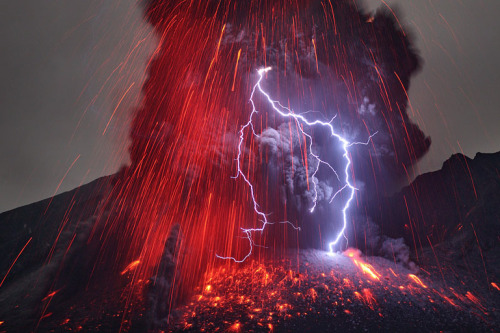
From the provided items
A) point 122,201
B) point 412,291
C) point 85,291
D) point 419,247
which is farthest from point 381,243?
point 122,201

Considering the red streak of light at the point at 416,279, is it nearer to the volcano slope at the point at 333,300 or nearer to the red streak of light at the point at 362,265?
the volcano slope at the point at 333,300

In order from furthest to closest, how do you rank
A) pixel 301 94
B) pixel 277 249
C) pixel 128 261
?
pixel 301 94 → pixel 277 249 → pixel 128 261

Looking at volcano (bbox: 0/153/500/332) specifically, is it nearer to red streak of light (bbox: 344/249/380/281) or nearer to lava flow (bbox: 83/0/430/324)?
red streak of light (bbox: 344/249/380/281)

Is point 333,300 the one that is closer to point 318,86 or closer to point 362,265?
point 362,265

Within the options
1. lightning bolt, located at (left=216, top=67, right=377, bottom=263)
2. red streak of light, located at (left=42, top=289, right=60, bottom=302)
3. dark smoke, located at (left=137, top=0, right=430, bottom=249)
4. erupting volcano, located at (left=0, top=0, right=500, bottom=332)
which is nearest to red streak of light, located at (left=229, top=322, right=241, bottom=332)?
erupting volcano, located at (left=0, top=0, right=500, bottom=332)

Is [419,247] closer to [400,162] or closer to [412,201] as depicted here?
[412,201]

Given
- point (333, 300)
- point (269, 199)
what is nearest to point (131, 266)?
point (269, 199)
